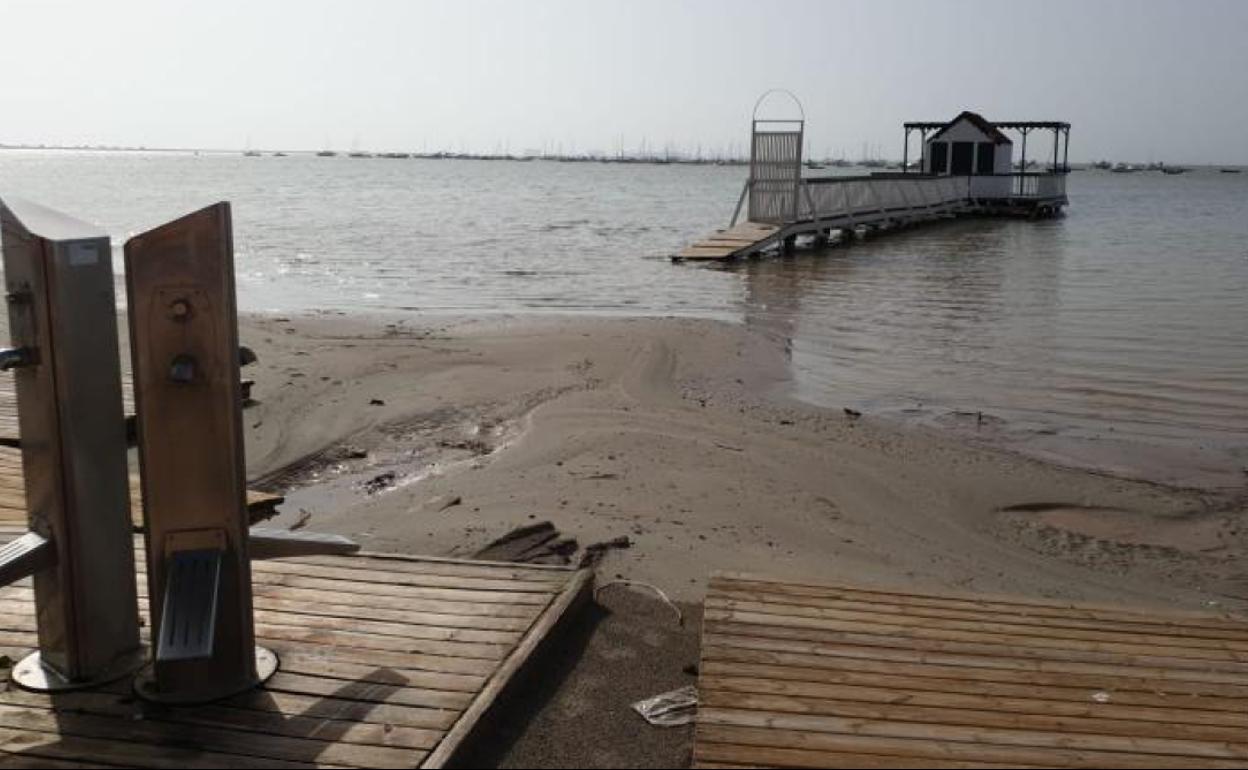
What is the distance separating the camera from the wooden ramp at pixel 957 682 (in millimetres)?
3201

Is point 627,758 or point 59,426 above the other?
point 59,426

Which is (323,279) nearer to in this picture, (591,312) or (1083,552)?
(591,312)

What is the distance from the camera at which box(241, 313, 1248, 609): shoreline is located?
6109mm

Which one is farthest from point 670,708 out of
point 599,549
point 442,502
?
point 442,502

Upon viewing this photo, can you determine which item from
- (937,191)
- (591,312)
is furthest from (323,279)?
(937,191)

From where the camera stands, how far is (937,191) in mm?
39906

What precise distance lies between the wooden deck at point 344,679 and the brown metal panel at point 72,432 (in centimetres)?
22

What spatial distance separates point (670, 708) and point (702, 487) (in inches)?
147

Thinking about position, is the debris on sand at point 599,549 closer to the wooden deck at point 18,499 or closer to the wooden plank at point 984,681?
the wooden deck at point 18,499

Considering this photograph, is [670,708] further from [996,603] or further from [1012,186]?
[1012,186]

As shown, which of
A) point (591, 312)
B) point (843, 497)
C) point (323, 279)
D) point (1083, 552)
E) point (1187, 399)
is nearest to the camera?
point (1083, 552)

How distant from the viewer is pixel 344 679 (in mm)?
3564

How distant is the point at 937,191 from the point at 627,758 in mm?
39065

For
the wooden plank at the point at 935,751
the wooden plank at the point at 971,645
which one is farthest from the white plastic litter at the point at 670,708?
the wooden plank at the point at 971,645
